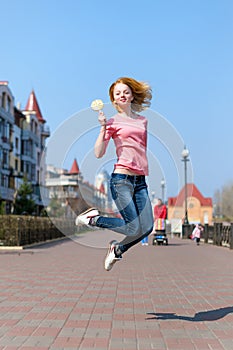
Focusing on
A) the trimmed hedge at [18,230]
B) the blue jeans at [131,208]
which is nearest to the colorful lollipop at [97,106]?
Result: the blue jeans at [131,208]

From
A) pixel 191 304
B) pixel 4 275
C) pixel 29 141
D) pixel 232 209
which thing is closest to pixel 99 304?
pixel 191 304

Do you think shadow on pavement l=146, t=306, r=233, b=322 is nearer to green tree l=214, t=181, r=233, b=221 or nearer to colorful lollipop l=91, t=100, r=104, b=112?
colorful lollipop l=91, t=100, r=104, b=112

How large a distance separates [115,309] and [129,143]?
266 cm

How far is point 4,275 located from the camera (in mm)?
11320

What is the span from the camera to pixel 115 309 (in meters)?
6.89

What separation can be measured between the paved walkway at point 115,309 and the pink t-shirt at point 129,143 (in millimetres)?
1716

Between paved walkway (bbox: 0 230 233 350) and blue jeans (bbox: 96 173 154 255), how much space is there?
1079mm

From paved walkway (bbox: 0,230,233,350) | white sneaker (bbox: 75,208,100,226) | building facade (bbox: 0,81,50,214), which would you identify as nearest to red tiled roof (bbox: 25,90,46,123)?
building facade (bbox: 0,81,50,214)

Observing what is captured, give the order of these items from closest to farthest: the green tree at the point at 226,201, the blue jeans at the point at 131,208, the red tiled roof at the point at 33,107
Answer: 1. the blue jeans at the point at 131,208
2. the red tiled roof at the point at 33,107
3. the green tree at the point at 226,201

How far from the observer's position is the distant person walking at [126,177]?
17.2 ft

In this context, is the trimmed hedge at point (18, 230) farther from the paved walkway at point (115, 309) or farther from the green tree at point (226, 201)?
the green tree at point (226, 201)

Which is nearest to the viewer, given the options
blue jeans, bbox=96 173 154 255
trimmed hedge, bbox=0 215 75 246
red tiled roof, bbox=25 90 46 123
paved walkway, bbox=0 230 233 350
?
→ paved walkway, bbox=0 230 233 350

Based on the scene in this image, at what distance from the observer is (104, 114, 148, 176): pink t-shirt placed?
5289mm

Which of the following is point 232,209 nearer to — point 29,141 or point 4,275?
point 29,141
